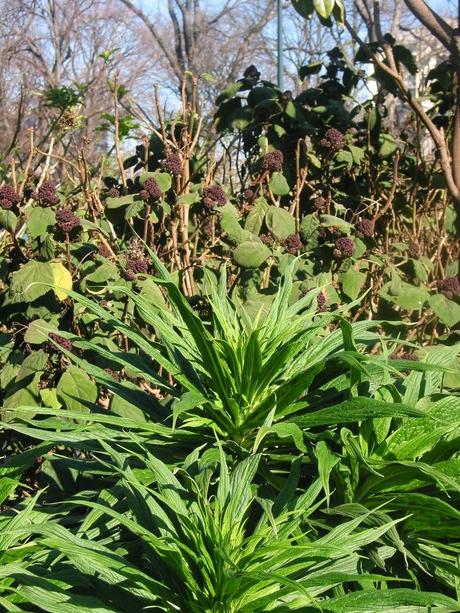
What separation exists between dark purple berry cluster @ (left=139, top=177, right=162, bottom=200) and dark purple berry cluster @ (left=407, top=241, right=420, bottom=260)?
1413 millimetres

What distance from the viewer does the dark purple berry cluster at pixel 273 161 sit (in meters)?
4.26

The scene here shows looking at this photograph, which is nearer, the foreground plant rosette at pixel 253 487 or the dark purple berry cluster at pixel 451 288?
the foreground plant rosette at pixel 253 487

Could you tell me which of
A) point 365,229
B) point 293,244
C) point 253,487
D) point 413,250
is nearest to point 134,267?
point 293,244

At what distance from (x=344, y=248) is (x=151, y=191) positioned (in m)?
0.86

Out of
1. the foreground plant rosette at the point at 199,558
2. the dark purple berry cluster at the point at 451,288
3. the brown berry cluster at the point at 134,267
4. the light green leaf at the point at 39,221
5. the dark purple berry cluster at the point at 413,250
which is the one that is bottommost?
the dark purple berry cluster at the point at 451,288

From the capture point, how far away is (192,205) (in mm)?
4148

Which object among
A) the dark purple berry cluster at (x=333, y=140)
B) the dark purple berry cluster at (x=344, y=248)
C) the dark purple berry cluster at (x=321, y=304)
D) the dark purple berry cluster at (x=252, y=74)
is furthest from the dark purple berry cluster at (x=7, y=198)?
the dark purple berry cluster at (x=252, y=74)

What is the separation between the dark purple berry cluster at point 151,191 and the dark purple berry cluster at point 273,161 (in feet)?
2.36

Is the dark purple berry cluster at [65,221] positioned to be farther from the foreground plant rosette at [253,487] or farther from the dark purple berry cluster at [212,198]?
the foreground plant rosette at [253,487]

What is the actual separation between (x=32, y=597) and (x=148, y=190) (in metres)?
2.29

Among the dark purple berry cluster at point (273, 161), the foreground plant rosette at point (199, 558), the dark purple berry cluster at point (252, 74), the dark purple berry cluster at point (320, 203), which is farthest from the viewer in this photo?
the dark purple berry cluster at point (252, 74)

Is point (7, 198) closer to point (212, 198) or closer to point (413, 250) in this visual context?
point (212, 198)

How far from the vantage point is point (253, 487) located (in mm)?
2025

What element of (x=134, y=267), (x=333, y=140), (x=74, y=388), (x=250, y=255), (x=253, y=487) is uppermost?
(x=333, y=140)
